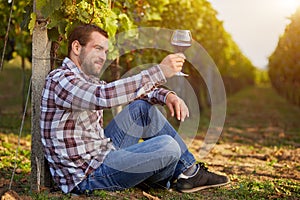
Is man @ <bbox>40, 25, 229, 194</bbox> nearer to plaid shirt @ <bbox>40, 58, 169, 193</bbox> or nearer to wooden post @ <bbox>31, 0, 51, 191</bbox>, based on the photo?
plaid shirt @ <bbox>40, 58, 169, 193</bbox>

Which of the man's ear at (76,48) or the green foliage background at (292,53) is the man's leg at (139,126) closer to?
the man's ear at (76,48)

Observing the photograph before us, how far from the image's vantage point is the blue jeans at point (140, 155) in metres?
3.25

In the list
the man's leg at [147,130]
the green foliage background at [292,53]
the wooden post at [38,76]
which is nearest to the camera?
the wooden post at [38,76]

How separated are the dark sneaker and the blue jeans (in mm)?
74

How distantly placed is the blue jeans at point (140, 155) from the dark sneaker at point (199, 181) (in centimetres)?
7

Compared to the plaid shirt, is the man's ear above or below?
above

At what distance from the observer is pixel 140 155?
3.24 meters

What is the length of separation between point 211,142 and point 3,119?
347 cm

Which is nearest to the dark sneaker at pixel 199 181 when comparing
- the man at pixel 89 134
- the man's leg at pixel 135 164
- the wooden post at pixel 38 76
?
the man at pixel 89 134

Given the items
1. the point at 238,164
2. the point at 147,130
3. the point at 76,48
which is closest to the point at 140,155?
the point at 147,130

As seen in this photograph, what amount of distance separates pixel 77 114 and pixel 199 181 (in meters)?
1.15

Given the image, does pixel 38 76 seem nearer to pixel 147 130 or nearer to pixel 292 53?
pixel 147 130

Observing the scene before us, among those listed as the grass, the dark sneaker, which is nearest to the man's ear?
the grass

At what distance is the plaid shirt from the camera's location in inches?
114
